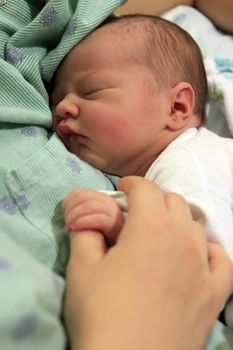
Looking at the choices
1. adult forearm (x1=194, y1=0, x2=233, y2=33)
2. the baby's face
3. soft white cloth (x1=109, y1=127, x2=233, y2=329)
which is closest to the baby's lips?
the baby's face

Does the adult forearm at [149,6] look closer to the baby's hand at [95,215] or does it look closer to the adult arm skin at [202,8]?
the adult arm skin at [202,8]

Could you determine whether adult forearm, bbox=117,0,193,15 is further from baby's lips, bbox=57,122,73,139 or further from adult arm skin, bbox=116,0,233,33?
baby's lips, bbox=57,122,73,139

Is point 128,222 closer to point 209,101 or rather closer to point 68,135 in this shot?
point 68,135

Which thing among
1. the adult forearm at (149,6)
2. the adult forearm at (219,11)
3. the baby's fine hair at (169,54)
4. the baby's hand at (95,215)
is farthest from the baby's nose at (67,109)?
the adult forearm at (219,11)

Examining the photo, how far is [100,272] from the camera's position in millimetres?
547

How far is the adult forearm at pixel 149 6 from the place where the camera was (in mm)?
1409

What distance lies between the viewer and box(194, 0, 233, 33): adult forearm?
56.4 inches

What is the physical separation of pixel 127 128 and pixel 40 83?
0.61 feet

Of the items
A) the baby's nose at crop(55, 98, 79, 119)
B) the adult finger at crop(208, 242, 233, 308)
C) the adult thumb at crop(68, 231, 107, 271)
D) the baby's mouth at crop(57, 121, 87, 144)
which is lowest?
the baby's mouth at crop(57, 121, 87, 144)

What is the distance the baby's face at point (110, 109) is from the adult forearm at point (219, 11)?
0.55 m

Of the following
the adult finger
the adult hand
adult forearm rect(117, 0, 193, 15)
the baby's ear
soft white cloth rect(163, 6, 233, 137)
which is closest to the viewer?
the adult hand

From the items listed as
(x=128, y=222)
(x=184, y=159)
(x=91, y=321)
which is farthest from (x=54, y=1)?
(x=91, y=321)

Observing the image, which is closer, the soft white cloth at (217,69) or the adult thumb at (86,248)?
the adult thumb at (86,248)

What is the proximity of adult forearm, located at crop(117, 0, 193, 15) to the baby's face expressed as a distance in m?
0.43
